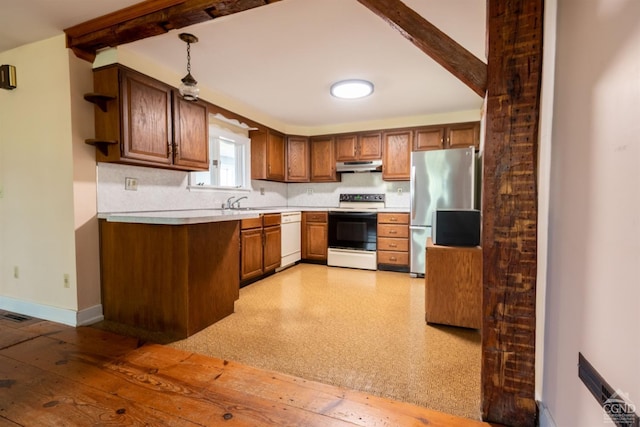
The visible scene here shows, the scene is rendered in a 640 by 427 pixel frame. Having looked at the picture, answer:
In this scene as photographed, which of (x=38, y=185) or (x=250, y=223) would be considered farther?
(x=250, y=223)

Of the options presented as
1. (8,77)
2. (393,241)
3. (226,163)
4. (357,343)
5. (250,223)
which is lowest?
(357,343)

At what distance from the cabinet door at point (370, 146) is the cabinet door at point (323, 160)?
18.7 inches

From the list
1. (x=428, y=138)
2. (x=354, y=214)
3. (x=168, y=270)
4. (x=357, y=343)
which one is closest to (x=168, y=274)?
(x=168, y=270)

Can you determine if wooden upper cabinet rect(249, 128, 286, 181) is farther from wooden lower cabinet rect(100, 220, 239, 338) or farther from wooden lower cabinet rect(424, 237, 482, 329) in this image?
wooden lower cabinet rect(424, 237, 482, 329)

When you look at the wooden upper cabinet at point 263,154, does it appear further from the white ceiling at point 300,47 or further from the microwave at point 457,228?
the microwave at point 457,228

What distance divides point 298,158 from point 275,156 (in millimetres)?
470

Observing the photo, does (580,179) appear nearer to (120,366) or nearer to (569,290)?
(569,290)

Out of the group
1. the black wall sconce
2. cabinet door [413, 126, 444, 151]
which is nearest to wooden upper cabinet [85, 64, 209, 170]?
the black wall sconce

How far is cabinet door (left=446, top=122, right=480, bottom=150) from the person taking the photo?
4.02 m

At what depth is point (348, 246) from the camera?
14.4ft

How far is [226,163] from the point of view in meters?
4.13

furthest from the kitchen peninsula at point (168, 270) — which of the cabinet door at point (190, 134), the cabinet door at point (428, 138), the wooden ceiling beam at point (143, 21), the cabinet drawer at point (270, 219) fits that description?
the cabinet door at point (428, 138)

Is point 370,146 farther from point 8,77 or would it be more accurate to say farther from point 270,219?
point 8,77

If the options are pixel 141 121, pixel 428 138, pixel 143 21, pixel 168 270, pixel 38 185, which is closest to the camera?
pixel 143 21
